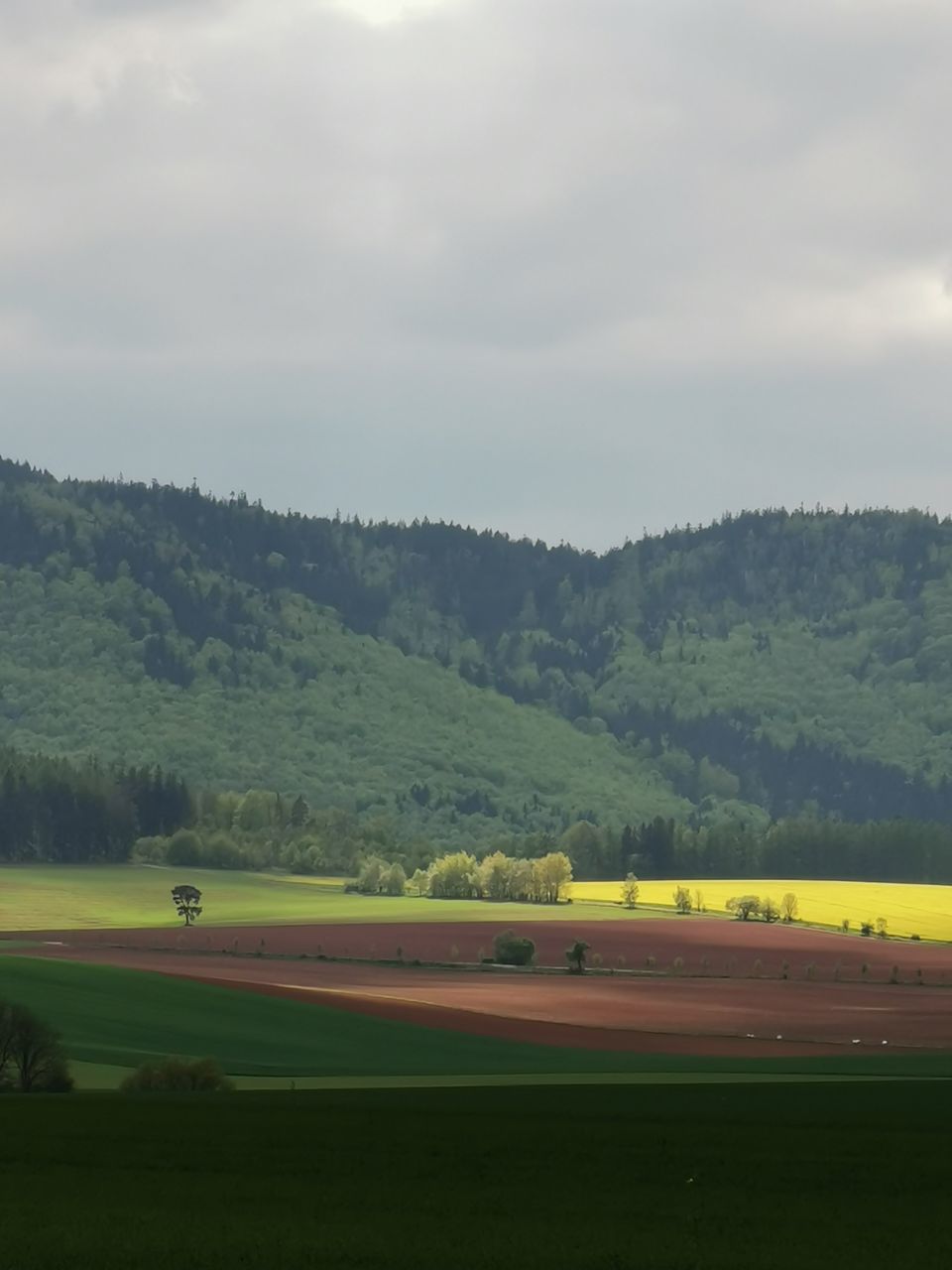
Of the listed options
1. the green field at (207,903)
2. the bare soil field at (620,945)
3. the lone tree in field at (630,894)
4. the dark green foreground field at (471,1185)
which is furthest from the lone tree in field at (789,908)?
the dark green foreground field at (471,1185)

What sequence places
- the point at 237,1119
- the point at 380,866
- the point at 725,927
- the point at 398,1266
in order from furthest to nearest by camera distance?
1. the point at 380,866
2. the point at 725,927
3. the point at 237,1119
4. the point at 398,1266

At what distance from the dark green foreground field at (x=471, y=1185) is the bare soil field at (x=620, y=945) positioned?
58840 mm

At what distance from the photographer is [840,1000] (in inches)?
3342

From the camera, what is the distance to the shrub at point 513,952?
348ft

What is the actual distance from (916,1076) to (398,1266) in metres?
34.2

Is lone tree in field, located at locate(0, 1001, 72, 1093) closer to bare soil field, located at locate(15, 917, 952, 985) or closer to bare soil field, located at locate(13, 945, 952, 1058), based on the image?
bare soil field, located at locate(13, 945, 952, 1058)

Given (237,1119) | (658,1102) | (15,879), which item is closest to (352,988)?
(658,1102)

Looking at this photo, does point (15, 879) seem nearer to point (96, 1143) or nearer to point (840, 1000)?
point (840, 1000)

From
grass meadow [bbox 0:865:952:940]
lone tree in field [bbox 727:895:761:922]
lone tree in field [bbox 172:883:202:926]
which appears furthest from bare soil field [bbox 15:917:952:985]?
lone tree in field [bbox 727:895:761:922]

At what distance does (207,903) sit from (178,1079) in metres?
108

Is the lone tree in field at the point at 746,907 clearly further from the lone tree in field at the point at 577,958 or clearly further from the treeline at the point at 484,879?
the lone tree in field at the point at 577,958

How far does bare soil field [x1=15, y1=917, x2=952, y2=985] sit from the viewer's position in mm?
102312

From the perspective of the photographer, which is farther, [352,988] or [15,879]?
[15,879]

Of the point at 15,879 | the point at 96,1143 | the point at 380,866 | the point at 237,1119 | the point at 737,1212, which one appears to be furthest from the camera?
the point at 380,866
